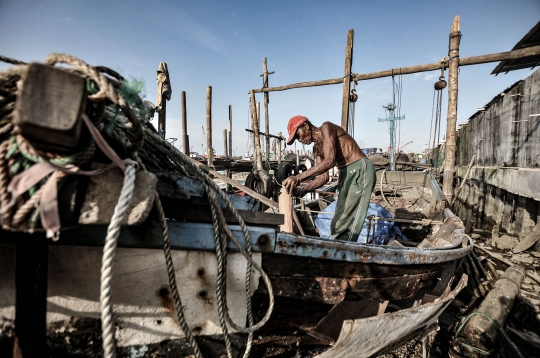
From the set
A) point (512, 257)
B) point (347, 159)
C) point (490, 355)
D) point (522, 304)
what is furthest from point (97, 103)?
point (512, 257)

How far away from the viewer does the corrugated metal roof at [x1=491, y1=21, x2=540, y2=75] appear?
8.94m

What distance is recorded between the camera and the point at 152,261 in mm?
1467

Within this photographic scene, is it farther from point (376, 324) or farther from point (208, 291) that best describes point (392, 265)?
point (208, 291)

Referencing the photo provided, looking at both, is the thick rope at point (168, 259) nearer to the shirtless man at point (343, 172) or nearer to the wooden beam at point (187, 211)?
the wooden beam at point (187, 211)

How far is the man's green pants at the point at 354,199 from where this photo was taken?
10.2 feet

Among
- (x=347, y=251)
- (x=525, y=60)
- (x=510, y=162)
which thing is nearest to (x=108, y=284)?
(x=347, y=251)

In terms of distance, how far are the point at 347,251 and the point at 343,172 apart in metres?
1.77

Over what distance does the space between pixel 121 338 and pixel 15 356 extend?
43 centimetres

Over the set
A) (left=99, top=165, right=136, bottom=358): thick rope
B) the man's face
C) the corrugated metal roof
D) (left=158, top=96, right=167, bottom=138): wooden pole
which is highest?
the corrugated metal roof

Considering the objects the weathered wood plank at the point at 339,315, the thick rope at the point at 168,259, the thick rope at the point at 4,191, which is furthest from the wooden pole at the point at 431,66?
the thick rope at the point at 4,191

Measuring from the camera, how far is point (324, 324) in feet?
7.14

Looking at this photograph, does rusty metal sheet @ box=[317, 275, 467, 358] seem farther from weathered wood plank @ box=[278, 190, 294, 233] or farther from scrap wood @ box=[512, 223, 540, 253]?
scrap wood @ box=[512, 223, 540, 253]

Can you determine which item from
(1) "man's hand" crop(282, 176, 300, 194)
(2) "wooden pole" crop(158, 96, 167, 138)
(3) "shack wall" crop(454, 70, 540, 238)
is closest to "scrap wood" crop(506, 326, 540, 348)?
(1) "man's hand" crop(282, 176, 300, 194)

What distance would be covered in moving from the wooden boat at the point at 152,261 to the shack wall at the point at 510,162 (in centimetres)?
660
